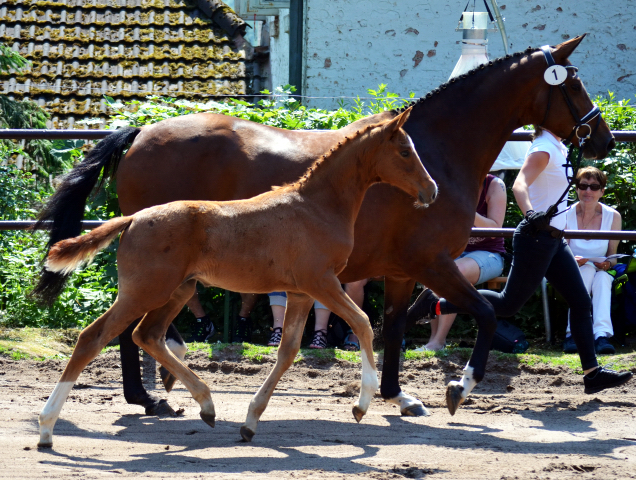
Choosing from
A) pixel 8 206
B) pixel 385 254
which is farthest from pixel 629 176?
A: pixel 8 206

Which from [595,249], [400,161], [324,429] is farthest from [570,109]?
[324,429]

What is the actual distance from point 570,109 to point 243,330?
3321 mm

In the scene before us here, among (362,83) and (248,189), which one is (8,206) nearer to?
(248,189)

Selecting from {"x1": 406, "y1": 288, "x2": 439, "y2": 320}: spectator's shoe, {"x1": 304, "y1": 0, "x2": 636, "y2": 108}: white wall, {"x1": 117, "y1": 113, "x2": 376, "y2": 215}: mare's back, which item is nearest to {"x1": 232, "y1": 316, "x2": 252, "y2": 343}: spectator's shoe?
{"x1": 406, "y1": 288, "x2": 439, "y2": 320}: spectator's shoe

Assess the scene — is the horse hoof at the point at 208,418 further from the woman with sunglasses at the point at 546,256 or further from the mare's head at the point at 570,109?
the mare's head at the point at 570,109

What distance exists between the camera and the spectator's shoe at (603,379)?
4.80m

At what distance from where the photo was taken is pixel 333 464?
11.2ft

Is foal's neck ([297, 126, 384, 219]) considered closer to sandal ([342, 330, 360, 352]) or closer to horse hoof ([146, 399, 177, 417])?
horse hoof ([146, 399, 177, 417])

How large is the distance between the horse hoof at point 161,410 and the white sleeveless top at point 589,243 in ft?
12.6

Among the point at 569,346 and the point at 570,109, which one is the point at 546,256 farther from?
the point at 569,346

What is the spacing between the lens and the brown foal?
3.68 meters

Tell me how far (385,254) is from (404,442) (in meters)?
1.28

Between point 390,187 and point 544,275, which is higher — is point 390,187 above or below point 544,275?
above

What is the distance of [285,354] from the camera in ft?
13.5
